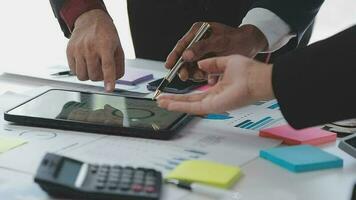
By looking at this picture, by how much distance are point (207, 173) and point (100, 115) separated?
0.26 meters

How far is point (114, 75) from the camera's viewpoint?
3.47ft

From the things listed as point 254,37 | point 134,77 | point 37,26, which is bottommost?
point 37,26

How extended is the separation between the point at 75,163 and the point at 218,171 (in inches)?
6.9

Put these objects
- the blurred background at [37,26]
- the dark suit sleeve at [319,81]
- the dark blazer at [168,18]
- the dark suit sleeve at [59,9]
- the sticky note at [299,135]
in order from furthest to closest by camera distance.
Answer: the blurred background at [37,26]
the dark blazer at [168,18]
the dark suit sleeve at [59,9]
the sticky note at [299,135]
the dark suit sleeve at [319,81]

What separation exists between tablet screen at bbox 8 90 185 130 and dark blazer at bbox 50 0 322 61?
315 mm

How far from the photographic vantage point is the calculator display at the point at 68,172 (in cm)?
66

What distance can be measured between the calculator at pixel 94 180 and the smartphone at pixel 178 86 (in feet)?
1.45

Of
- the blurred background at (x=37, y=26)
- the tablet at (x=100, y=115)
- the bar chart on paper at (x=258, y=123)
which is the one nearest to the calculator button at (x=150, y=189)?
the tablet at (x=100, y=115)

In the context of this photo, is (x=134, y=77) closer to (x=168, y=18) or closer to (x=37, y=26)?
(x=168, y=18)

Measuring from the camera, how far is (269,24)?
1.16 meters

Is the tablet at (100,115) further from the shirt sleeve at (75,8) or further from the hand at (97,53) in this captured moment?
the shirt sleeve at (75,8)

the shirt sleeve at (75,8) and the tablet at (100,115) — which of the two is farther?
the shirt sleeve at (75,8)

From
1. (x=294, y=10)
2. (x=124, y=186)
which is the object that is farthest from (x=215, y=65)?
(x=294, y=10)

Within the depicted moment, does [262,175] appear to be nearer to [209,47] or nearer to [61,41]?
[209,47]
